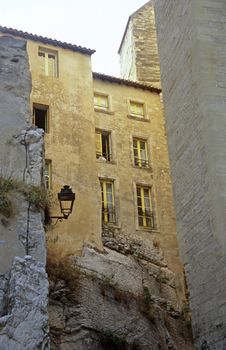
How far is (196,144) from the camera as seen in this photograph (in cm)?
1178

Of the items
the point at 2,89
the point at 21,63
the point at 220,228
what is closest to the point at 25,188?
the point at 2,89

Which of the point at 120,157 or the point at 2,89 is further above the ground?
the point at 120,157

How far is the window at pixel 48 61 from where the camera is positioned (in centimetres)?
1722

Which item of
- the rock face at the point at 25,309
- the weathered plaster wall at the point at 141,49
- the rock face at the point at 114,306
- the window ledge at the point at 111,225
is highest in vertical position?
the weathered plaster wall at the point at 141,49

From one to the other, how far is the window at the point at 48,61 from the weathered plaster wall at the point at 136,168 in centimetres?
168

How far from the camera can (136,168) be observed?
1762 cm

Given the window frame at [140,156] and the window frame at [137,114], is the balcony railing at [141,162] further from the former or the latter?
the window frame at [137,114]

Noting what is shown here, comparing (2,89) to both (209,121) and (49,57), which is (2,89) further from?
(49,57)

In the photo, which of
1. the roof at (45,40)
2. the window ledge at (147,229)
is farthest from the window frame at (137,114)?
the window ledge at (147,229)

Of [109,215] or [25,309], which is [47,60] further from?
[25,309]

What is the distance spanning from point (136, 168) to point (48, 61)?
4.48 metres

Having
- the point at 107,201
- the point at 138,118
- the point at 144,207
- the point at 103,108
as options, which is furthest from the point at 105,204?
the point at 138,118

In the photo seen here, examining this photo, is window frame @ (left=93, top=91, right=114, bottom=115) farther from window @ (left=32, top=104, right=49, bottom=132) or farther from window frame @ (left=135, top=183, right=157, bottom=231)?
window frame @ (left=135, top=183, right=157, bottom=231)

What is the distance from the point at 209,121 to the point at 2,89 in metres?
4.85
